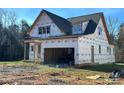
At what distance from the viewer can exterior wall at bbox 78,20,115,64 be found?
55.3ft

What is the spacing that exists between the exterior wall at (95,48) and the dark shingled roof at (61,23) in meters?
2.65

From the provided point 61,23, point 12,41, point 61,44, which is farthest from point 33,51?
point 61,44

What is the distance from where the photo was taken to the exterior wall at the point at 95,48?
16.9 metres

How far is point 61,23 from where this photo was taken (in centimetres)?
2039

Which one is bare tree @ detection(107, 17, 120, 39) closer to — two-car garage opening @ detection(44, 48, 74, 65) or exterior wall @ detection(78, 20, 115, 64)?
exterior wall @ detection(78, 20, 115, 64)

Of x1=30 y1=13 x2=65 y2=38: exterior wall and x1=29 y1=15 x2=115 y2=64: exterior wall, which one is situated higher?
x1=30 y1=13 x2=65 y2=38: exterior wall

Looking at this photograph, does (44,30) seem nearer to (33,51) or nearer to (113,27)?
(33,51)

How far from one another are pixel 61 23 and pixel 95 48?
4.46 metres

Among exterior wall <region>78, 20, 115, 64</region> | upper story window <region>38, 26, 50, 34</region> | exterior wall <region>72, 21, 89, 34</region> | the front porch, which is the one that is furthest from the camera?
upper story window <region>38, 26, 50, 34</region>

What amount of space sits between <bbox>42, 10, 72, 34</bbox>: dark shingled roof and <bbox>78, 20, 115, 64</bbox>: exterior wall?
8.70 feet

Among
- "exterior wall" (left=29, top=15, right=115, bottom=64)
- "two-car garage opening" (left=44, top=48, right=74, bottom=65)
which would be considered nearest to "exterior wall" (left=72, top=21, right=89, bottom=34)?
"exterior wall" (left=29, top=15, right=115, bottom=64)

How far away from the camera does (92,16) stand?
58.7ft

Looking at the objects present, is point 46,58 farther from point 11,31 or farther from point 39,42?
point 11,31
